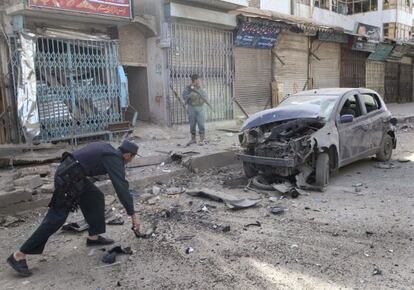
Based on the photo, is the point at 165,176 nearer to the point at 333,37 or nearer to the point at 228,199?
Answer: the point at 228,199

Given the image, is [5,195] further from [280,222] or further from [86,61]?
[86,61]

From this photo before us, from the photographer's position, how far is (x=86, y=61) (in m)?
10.3

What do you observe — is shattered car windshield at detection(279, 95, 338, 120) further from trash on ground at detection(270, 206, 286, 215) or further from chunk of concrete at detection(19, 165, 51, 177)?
chunk of concrete at detection(19, 165, 51, 177)

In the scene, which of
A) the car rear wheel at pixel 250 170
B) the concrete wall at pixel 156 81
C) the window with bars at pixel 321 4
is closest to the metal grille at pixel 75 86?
the concrete wall at pixel 156 81

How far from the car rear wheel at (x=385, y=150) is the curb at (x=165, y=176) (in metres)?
3.06

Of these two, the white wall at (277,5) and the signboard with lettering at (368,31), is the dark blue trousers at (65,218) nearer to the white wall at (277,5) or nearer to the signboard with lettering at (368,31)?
the white wall at (277,5)

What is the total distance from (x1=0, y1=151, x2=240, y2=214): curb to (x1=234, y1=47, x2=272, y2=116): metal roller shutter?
6.18 meters

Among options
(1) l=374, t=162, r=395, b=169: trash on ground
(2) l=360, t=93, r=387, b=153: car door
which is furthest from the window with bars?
(1) l=374, t=162, r=395, b=169: trash on ground

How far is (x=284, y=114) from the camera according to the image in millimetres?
7059

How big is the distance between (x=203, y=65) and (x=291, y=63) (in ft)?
17.7

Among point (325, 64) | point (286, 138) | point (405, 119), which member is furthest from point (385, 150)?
point (325, 64)

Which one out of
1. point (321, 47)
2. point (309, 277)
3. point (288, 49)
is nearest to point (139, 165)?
point (309, 277)

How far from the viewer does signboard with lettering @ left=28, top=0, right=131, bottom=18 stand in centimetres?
889

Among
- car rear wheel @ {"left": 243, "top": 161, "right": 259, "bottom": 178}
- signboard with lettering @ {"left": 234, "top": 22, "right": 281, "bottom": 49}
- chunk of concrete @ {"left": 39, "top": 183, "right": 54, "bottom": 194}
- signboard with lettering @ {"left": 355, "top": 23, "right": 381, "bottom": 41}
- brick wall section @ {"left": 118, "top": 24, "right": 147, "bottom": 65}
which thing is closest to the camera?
chunk of concrete @ {"left": 39, "top": 183, "right": 54, "bottom": 194}
